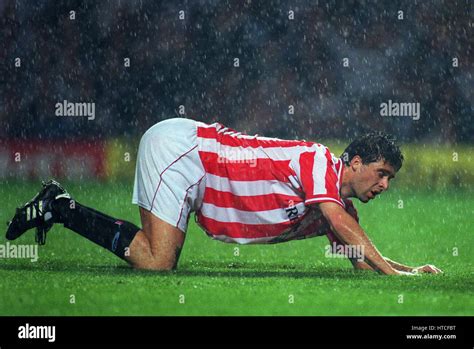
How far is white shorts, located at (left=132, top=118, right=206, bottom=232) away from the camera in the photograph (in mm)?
6211

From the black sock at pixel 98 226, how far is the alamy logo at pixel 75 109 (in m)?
6.97

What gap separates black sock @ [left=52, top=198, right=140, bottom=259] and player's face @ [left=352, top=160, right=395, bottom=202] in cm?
145

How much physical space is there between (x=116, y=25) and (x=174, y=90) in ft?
4.18

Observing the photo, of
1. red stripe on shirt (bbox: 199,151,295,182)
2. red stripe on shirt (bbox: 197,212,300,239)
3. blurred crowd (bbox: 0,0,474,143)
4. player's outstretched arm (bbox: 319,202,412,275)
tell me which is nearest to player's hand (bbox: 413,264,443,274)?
player's outstretched arm (bbox: 319,202,412,275)

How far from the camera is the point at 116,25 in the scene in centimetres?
1388

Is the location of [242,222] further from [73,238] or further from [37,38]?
[37,38]

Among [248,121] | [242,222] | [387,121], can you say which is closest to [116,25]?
[248,121]

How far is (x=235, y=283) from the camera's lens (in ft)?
19.8

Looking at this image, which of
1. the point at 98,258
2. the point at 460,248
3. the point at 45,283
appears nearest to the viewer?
the point at 45,283
